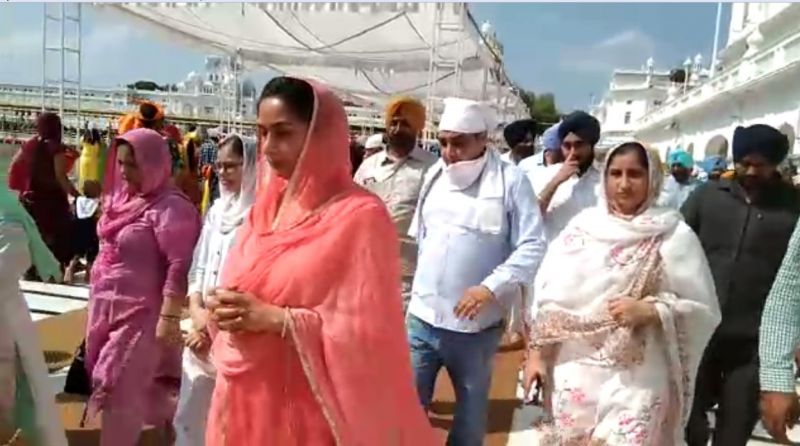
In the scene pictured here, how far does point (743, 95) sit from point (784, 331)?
20712 millimetres

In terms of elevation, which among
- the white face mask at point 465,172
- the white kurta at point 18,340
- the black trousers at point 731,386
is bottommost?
the black trousers at point 731,386

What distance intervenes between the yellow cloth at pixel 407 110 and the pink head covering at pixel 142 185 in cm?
105

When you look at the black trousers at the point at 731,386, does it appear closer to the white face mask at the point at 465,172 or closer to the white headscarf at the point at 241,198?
the white face mask at the point at 465,172

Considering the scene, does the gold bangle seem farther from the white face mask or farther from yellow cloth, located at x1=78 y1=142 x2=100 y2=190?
yellow cloth, located at x1=78 y1=142 x2=100 y2=190

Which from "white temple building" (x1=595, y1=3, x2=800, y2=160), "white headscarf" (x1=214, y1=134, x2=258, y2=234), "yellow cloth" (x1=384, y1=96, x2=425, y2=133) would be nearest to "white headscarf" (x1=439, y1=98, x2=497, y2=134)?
"yellow cloth" (x1=384, y1=96, x2=425, y2=133)

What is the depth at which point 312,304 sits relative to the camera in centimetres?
214

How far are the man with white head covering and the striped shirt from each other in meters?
1.01

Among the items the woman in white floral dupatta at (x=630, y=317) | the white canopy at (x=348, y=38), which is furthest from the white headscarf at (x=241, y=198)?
the white canopy at (x=348, y=38)

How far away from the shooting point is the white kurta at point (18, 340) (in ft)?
8.61

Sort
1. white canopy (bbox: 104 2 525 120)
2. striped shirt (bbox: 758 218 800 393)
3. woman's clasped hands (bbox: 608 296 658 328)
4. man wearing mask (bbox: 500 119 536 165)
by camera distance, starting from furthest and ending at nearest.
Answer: white canopy (bbox: 104 2 525 120) < man wearing mask (bbox: 500 119 536 165) < woman's clasped hands (bbox: 608 296 658 328) < striped shirt (bbox: 758 218 800 393)

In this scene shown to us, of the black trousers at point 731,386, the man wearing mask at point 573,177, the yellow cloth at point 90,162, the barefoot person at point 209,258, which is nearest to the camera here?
the barefoot person at point 209,258

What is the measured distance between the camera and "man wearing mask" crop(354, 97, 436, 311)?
13.2 feet

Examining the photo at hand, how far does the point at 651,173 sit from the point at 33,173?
593 centimetres

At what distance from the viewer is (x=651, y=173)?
308cm
